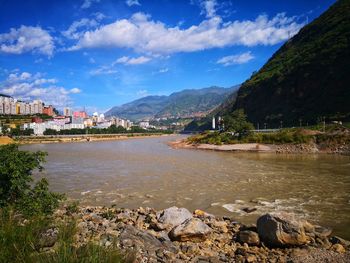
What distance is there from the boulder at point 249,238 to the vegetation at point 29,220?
17.9 ft

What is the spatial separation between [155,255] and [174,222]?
124 inches

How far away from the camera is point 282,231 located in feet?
31.6

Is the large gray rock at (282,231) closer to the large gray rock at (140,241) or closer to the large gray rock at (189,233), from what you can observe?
the large gray rock at (189,233)

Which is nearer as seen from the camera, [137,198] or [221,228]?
[221,228]

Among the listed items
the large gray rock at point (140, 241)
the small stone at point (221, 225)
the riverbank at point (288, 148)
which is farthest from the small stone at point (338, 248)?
the riverbank at point (288, 148)

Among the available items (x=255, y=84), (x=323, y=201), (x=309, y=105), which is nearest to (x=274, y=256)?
(x=323, y=201)

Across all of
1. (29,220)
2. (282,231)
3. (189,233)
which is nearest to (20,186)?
(29,220)

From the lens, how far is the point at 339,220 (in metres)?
13.2

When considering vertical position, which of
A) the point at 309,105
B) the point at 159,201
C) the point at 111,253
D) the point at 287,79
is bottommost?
the point at 159,201

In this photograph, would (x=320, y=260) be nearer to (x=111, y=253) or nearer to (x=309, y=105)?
(x=111, y=253)

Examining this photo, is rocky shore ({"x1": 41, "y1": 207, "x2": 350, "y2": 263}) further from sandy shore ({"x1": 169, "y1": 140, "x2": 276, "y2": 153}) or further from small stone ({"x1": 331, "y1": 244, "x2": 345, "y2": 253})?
sandy shore ({"x1": 169, "y1": 140, "x2": 276, "y2": 153})

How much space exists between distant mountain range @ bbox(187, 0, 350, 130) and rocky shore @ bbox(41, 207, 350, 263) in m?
67.0

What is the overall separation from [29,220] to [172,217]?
18.6 feet

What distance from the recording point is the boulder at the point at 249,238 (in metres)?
9.80
